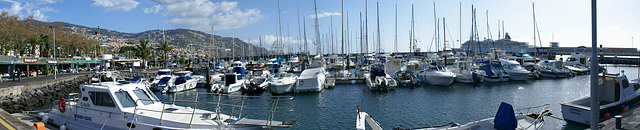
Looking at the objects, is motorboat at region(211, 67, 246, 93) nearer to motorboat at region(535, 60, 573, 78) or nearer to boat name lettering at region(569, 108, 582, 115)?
boat name lettering at region(569, 108, 582, 115)

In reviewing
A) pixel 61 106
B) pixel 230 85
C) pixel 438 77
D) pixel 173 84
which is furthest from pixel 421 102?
pixel 173 84

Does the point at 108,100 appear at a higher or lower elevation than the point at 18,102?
higher

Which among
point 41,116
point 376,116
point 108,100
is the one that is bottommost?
point 376,116

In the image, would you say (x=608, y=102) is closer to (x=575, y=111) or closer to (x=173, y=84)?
(x=575, y=111)

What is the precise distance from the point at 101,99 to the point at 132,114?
167 centimetres

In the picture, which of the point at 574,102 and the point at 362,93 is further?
the point at 362,93

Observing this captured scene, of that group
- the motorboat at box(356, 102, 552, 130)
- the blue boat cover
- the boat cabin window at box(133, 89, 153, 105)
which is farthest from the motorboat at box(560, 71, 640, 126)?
the boat cabin window at box(133, 89, 153, 105)

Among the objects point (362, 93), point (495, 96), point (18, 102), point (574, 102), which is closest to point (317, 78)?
point (362, 93)

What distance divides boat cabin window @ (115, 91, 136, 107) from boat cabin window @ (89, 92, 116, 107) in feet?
0.84

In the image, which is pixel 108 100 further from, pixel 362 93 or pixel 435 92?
pixel 435 92

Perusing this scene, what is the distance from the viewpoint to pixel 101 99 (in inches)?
447

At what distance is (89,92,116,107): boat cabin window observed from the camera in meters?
11.2

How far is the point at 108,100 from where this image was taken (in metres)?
11.2

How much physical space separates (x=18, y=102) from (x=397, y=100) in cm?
2894
